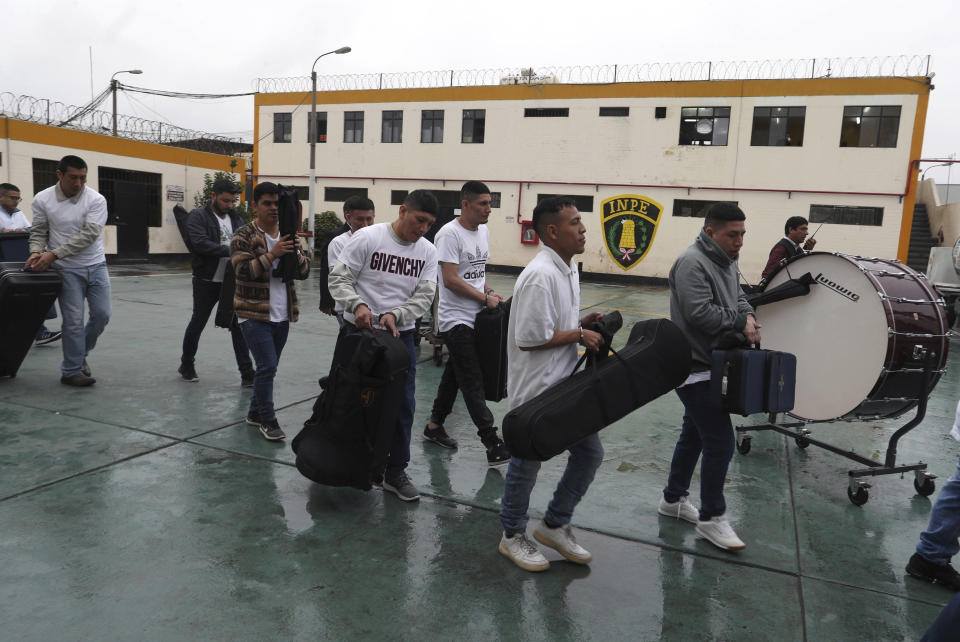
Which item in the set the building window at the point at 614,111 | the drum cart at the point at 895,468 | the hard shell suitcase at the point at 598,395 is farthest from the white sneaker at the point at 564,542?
the building window at the point at 614,111

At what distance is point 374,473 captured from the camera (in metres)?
3.33

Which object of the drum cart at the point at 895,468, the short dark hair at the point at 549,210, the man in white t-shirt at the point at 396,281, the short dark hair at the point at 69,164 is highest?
the short dark hair at the point at 69,164

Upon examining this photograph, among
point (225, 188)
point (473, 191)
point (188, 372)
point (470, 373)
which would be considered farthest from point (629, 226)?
point (470, 373)

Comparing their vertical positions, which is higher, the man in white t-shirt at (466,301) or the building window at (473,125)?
the building window at (473,125)

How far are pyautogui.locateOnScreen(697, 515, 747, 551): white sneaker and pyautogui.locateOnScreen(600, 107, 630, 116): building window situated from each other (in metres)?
20.2

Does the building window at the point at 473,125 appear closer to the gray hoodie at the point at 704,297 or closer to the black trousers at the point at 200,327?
the black trousers at the point at 200,327

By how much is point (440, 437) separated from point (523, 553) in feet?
5.54

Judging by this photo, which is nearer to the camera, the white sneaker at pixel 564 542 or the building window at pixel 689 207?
the white sneaker at pixel 564 542

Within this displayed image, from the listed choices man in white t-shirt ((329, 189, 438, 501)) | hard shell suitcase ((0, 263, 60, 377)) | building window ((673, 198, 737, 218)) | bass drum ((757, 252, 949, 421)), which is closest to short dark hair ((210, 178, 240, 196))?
hard shell suitcase ((0, 263, 60, 377))

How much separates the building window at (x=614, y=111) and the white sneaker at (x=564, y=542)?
67.3 feet

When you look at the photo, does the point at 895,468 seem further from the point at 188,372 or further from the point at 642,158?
the point at 642,158

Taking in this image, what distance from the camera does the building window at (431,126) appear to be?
2369 centimetres

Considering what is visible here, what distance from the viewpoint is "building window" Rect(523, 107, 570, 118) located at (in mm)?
22125

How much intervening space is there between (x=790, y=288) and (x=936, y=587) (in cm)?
184
